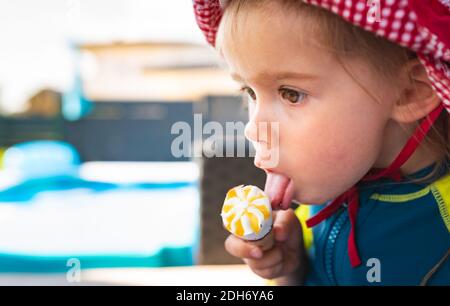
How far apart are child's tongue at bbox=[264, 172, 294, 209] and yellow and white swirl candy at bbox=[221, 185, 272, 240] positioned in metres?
0.02

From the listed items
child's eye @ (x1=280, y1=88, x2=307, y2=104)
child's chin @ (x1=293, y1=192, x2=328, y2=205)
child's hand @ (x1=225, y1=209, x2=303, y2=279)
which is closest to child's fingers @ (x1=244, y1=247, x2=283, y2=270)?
child's hand @ (x1=225, y1=209, x2=303, y2=279)

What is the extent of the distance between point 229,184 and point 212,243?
0.22 meters

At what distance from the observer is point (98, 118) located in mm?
5586

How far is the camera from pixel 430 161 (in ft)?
2.07

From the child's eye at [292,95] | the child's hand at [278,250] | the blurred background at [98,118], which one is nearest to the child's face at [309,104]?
the child's eye at [292,95]

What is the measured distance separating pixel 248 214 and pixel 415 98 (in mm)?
233

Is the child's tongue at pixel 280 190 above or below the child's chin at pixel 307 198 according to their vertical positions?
above

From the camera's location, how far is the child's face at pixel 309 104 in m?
0.54

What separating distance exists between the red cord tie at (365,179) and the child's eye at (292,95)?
146mm

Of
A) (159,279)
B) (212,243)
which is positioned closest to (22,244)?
(212,243)

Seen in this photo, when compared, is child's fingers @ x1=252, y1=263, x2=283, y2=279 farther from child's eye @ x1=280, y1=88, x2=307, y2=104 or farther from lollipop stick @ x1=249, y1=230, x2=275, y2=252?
child's eye @ x1=280, y1=88, x2=307, y2=104

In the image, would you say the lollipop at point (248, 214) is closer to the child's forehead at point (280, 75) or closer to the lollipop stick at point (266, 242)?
the lollipop stick at point (266, 242)

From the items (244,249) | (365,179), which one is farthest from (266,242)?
(365,179)

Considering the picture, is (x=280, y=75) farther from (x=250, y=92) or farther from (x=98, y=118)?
(x=98, y=118)
